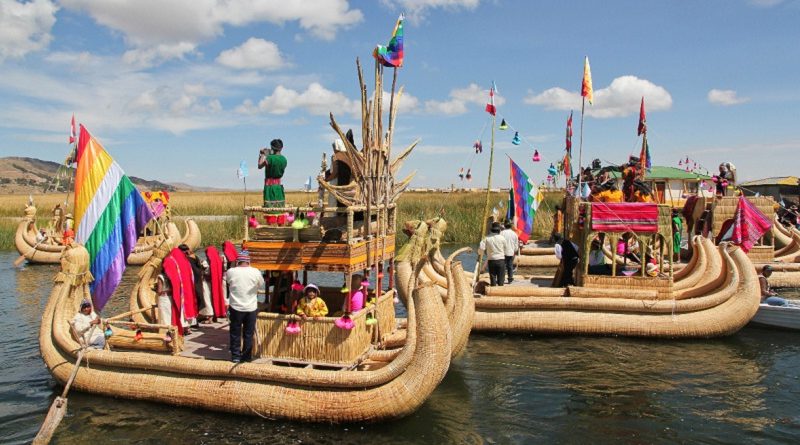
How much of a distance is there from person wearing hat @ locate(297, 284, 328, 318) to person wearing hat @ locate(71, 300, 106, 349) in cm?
325

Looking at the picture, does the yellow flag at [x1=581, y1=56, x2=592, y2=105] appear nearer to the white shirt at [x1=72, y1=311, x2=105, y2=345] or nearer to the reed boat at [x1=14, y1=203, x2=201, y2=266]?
the white shirt at [x1=72, y1=311, x2=105, y2=345]

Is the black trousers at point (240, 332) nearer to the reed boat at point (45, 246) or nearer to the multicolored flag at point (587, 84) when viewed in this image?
the multicolored flag at point (587, 84)

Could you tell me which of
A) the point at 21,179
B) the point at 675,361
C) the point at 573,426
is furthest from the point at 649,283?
the point at 21,179

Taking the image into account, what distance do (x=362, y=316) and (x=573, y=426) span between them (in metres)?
3.55

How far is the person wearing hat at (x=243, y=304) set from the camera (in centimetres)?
853

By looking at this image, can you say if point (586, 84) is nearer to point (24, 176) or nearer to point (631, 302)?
point (631, 302)

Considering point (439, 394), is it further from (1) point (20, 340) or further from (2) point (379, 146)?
(1) point (20, 340)

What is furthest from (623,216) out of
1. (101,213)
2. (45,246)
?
(45,246)

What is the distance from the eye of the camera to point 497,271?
49.6 ft

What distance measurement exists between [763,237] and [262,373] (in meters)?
20.2

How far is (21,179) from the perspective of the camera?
14438 centimetres

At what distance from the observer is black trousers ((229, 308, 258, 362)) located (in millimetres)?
8641

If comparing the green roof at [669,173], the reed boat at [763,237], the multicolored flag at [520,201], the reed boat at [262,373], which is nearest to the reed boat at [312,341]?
the reed boat at [262,373]

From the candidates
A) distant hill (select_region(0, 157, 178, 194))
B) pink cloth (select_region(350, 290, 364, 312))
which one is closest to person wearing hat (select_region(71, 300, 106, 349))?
pink cloth (select_region(350, 290, 364, 312))
